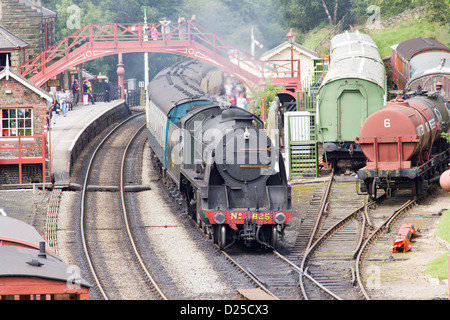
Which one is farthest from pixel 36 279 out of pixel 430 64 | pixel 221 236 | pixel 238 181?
pixel 430 64

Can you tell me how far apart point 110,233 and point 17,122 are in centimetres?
819

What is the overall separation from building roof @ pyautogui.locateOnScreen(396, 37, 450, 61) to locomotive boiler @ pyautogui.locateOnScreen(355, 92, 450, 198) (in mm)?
10503

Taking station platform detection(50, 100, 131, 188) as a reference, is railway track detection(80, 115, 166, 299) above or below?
below

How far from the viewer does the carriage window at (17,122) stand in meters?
27.9

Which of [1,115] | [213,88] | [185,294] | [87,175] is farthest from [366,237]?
[213,88]

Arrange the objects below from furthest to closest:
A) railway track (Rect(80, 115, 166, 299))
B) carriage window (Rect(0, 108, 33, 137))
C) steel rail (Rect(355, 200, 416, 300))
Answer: carriage window (Rect(0, 108, 33, 137)) < railway track (Rect(80, 115, 166, 299)) < steel rail (Rect(355, 200, 416, 300))

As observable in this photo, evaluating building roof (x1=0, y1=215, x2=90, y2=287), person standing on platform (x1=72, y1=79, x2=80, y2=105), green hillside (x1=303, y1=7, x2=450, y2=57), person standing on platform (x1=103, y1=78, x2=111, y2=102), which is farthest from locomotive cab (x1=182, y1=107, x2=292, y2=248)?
person standing on platform (x1=103, y1=78, x2=111, y2=102)

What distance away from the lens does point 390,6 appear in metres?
51.6

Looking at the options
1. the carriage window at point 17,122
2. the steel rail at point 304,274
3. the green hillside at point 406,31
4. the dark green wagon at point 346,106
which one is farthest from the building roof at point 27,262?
the green hillside at point 406,31

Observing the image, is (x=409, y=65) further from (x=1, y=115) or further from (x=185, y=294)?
(x=185, y=294)

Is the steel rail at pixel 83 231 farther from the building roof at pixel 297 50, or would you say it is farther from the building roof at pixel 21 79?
the building roof at pixel 297 50

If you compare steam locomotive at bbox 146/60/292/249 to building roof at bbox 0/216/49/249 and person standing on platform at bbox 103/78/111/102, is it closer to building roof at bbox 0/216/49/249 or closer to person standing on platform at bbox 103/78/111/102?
building roof at bbox 0/216/49/249

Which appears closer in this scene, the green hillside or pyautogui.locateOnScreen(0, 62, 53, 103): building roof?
pyautogui.locateOnScreen(0, 62, 53, 103): building roof

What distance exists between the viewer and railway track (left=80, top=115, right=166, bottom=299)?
16562 millimetres
